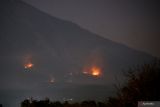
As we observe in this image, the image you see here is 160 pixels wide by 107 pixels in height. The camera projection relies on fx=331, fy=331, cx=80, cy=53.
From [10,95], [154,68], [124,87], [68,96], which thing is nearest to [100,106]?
[124,87]

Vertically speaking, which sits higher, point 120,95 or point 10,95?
point 10,95

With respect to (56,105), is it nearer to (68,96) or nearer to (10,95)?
(68,96)

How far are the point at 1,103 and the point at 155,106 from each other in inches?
1113

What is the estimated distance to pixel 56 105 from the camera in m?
19.8

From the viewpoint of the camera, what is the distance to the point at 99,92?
25.5 meters

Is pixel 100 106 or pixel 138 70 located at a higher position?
pixel 138 70

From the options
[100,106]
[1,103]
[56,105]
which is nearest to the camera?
[100,106]

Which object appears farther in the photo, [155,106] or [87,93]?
[87,93]

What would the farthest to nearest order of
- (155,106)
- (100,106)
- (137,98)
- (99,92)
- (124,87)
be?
(99,92)
(100,106)
(124,87)
(137,98)
(155,106)

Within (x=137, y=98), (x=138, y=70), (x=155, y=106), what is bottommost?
(x=155, y=106)

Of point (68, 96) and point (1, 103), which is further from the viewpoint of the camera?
point (1, 103)

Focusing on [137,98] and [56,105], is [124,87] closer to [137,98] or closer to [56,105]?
[137,98]

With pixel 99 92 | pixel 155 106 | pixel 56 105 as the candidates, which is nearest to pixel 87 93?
pixel 99 92

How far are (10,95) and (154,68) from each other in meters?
22.7
